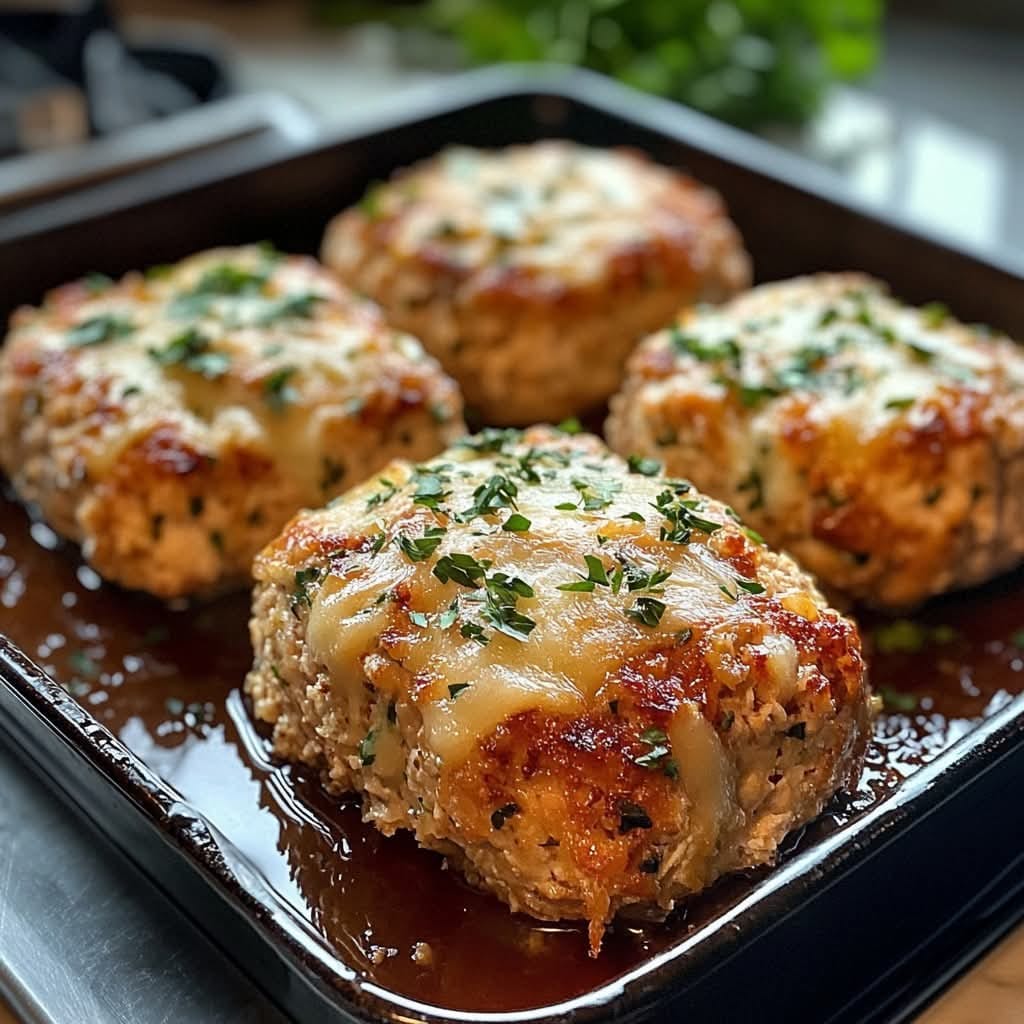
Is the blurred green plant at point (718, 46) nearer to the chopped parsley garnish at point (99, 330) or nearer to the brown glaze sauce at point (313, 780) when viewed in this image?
the chopped parsley garnish at point (99, 330)

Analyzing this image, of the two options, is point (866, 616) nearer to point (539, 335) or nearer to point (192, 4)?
point (539, 335)

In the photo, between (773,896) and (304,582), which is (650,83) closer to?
(304,582)

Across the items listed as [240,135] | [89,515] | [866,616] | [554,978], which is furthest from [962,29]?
[554,978]

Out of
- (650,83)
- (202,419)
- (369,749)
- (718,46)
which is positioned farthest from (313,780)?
(718,46)

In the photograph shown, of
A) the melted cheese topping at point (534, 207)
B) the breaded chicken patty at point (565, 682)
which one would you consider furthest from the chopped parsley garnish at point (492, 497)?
the melted cheese topping at point (534, 207)

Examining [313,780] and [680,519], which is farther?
[313,780]

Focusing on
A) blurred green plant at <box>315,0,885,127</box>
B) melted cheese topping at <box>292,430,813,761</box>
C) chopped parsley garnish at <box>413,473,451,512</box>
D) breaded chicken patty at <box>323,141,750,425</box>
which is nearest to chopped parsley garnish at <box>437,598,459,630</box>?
melted cheese topping at <box>292,430,813,761</box>
